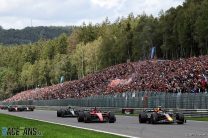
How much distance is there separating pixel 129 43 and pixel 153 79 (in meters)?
71.8

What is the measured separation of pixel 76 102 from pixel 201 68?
67.5ft

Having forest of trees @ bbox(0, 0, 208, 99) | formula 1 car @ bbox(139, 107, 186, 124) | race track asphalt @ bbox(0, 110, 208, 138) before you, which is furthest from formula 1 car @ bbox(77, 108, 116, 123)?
forest of trees @ bbox(0, 0, 208, 99)

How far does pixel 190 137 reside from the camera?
60.1ft

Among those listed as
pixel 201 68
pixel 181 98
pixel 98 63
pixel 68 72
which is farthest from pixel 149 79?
pixel 68 72

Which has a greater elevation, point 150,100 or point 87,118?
point 150,100

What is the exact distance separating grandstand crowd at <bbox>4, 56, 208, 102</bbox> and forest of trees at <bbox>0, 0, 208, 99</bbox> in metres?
16.6

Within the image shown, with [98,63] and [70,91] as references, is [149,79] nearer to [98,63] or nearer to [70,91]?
[70,91]

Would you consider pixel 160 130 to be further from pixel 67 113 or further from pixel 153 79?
pixel 153 79

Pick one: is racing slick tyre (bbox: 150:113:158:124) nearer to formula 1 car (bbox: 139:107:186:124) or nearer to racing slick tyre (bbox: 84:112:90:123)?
formula 1 car (bbox: 139:107:186:124)

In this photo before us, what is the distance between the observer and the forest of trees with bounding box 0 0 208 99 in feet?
311

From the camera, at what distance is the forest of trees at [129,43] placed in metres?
94.9

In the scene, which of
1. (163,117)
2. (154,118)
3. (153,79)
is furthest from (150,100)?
(154,118)

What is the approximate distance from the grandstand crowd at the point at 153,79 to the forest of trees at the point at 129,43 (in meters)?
16.6

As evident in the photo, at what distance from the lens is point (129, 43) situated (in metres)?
128
